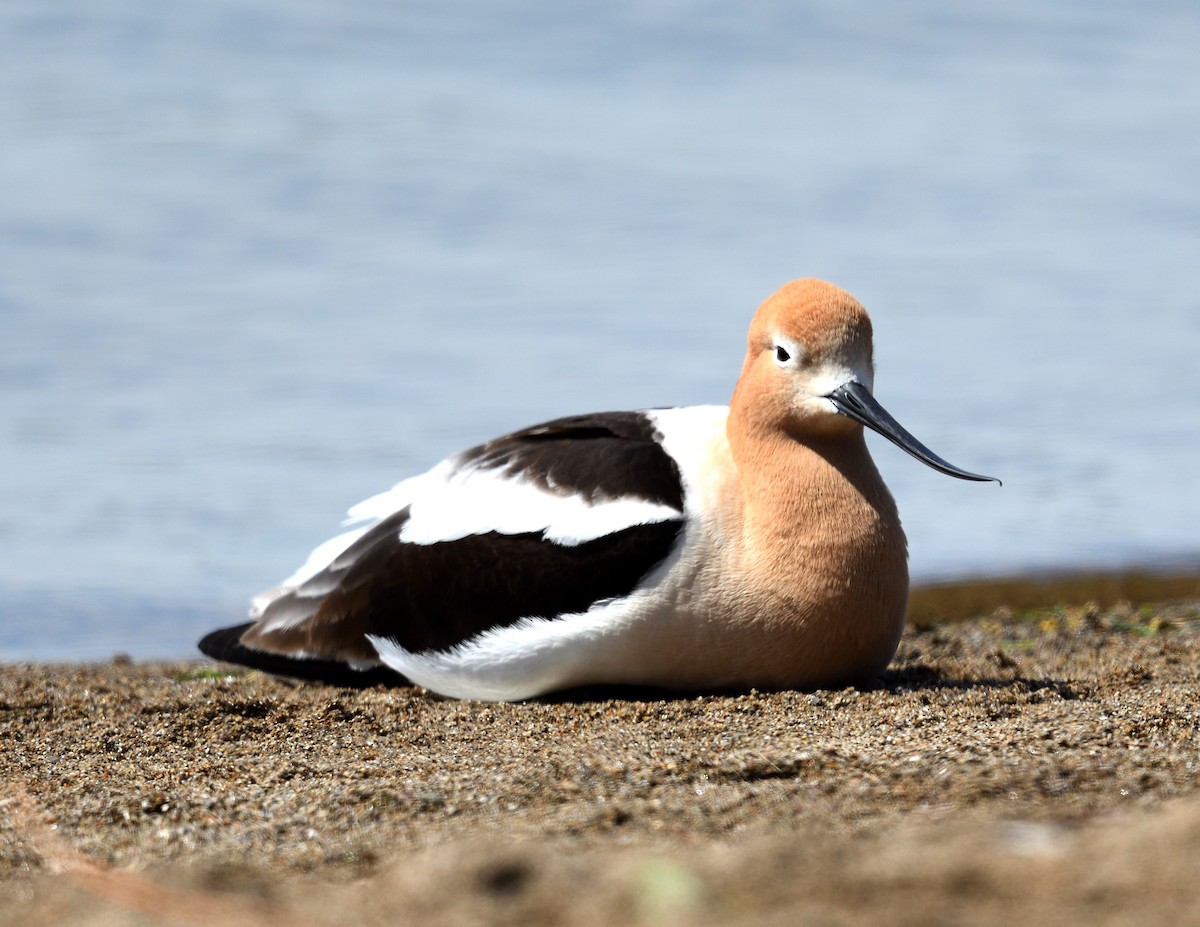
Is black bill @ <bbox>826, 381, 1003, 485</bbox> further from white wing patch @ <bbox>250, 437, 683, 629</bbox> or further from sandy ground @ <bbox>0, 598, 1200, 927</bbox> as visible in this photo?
sandy ground @ <bbox>0, 598, 1200, 927</bbox>

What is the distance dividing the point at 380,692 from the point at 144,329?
662cm

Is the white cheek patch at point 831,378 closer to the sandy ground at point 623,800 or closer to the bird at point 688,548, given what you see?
the bird at point 688,548

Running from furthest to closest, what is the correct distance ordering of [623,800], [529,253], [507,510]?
[529,253], [507,510], [623,800]

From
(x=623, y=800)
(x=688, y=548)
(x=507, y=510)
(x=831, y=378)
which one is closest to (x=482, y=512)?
(x=507, y=510)

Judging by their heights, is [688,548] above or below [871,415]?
below

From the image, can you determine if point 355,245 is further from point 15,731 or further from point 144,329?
point 15,731

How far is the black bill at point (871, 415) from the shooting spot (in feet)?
18.4

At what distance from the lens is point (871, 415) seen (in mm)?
5641

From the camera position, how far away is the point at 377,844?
4.10 m

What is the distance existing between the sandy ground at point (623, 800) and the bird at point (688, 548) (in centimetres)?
15

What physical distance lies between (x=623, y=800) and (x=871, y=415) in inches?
71.1

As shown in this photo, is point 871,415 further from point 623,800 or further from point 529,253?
point 529,253

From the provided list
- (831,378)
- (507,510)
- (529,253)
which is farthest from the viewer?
(529,253)

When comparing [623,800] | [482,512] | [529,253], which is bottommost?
[623,800]
